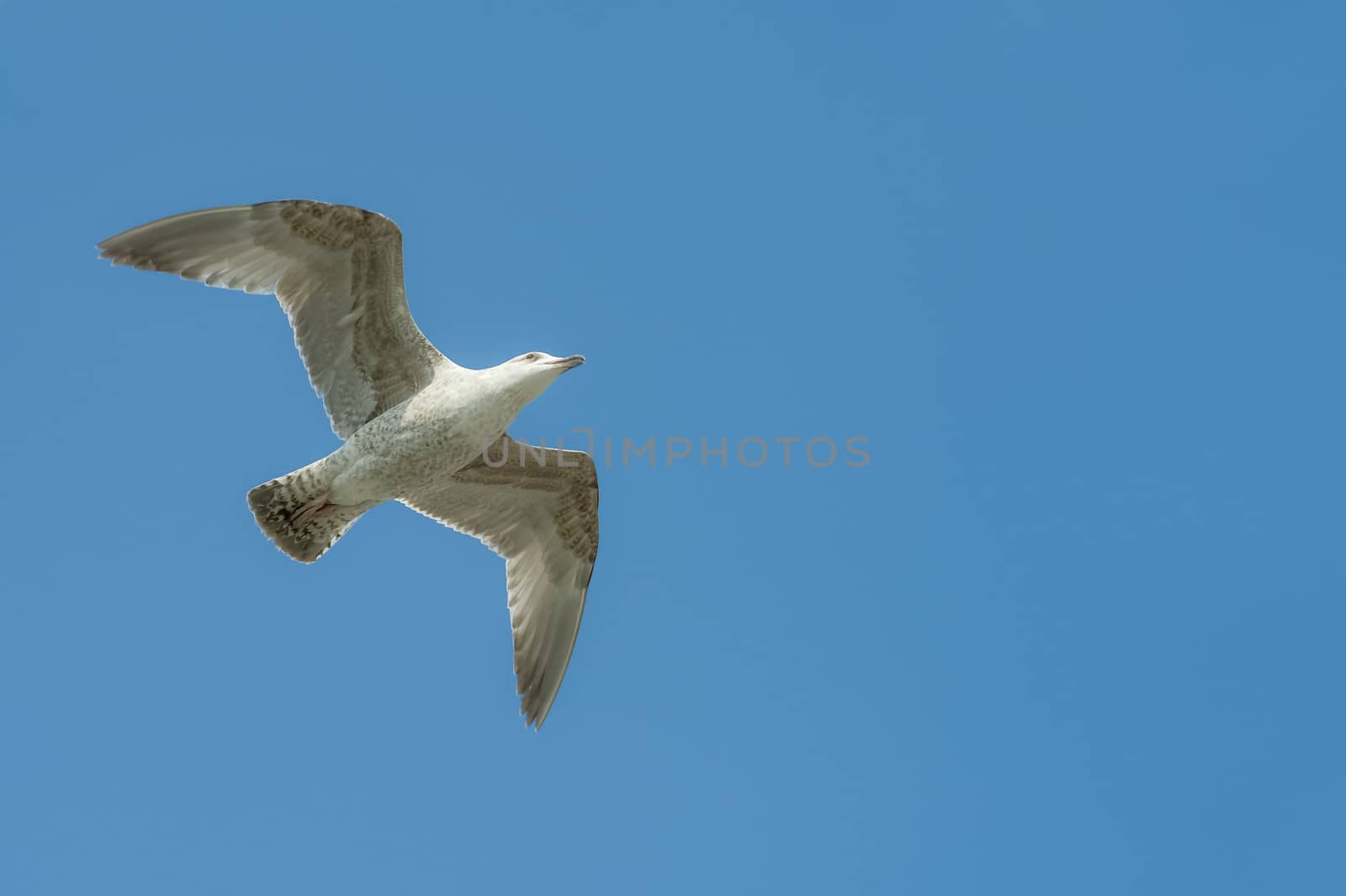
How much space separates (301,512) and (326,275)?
6.13ft

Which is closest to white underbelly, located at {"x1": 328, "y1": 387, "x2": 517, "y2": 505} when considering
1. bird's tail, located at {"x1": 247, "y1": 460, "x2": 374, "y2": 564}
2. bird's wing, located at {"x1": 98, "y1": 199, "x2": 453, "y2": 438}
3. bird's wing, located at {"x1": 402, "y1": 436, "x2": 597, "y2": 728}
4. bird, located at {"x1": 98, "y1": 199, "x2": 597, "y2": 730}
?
A: bird, located at {"x1": 98, "y1": 199, "x2": 597, "y2": 730}

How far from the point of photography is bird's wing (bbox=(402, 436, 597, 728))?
11.6 meters

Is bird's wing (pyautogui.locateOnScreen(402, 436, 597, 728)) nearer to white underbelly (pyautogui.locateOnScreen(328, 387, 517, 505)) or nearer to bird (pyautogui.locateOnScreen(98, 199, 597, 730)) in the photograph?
bird (pyautogui.locateOnScreen(98, 199, 597, 730))

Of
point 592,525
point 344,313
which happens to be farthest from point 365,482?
point 592,525

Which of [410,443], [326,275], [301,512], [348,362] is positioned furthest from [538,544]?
[326,275]

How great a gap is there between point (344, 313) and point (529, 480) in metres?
2.10

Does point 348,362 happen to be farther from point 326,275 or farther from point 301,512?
point 301,512

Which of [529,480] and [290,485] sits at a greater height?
[529,480]

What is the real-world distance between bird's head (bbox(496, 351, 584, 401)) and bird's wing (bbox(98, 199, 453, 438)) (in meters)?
0.70

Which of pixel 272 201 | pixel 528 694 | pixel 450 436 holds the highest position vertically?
pixel 272 201

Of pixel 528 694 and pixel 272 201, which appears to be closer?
pixel 272 201

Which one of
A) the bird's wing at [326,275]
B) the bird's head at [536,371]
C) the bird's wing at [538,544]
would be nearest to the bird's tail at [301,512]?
the bird's wing at [326,275]

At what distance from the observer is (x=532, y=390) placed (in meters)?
10.4

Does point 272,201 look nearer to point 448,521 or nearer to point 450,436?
point 450,436
